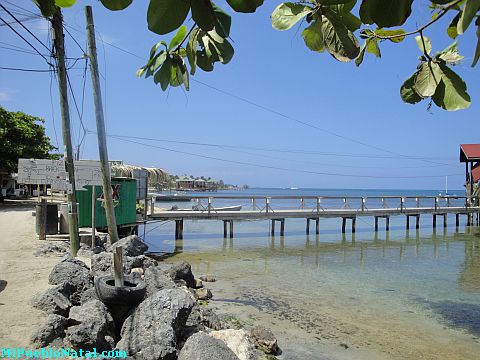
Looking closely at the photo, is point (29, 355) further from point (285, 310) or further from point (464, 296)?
point (464, 296)

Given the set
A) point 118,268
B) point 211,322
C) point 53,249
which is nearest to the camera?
point 118,268

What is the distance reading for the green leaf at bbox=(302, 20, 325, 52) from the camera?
43.6 inches

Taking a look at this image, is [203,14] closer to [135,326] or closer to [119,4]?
[119,4]

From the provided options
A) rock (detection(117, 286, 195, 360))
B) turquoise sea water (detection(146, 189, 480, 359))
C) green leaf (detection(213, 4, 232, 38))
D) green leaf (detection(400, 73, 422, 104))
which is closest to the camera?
green leaf (detection(213, 4, 232, 38))

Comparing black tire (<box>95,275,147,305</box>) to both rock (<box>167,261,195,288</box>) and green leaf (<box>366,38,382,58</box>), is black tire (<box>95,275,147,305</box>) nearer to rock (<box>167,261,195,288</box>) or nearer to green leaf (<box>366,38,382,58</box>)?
rock (<box>167,261,195,288</box>)

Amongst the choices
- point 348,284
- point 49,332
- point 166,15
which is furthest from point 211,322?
point 166,15

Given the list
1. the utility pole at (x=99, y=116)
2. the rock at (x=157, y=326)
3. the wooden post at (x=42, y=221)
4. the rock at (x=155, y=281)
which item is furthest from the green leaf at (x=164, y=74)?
the wooden post at (x=42, y=221)

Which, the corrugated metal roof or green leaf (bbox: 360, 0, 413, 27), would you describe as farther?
the corrugated metal roof

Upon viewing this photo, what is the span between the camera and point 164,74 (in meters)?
1.32

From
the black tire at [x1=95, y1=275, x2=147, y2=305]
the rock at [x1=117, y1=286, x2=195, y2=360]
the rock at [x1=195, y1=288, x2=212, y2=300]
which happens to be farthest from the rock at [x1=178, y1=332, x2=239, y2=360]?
the rock at [x1=195, y1=288, x2=212, y2=300]

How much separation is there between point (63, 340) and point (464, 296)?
31.0ft

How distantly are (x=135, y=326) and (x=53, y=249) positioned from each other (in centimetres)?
542

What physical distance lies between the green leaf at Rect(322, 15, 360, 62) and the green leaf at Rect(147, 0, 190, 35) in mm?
434

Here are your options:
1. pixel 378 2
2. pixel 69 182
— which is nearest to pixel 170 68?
pixel 378 2
